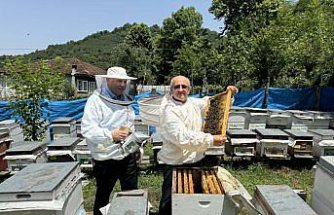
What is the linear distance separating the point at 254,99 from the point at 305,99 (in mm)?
1876

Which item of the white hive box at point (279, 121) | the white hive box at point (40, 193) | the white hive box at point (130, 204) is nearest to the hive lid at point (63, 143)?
the white hive box at point (40, 193)

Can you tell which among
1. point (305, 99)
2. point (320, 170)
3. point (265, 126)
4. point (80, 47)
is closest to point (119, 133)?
point (320, 170)

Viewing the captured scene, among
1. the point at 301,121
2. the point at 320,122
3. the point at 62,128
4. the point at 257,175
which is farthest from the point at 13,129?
the point at 320,122

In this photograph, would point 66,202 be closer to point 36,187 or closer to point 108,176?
point 36,187

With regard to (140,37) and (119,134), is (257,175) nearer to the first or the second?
(119,134)

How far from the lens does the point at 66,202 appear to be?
1.71 meters

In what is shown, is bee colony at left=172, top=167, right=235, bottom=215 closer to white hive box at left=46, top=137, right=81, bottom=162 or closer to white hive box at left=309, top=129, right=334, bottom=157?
white hive box at left=46, top=137, right=81, bottom=162

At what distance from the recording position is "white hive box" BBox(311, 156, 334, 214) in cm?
166

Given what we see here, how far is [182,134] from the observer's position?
6.69ft

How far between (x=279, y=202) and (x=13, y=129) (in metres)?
4.36

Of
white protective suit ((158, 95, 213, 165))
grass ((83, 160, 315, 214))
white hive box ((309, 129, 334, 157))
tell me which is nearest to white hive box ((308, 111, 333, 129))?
grass ((83, 160, 315, 214))

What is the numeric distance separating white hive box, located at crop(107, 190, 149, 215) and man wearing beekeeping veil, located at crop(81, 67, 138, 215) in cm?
51

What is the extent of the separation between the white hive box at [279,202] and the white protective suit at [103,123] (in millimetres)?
1108

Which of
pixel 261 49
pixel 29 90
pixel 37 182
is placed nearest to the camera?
pixel 37 182
